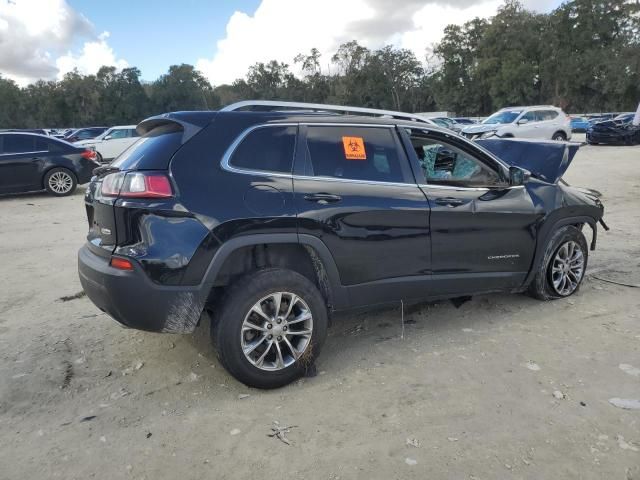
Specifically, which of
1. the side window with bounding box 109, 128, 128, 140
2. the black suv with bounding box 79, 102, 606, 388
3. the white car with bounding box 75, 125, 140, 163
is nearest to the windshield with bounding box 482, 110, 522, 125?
the white car with bounding box 75, 125, 140, 163

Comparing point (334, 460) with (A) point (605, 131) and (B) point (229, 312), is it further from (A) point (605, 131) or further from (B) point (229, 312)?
(A) point (605, 131)

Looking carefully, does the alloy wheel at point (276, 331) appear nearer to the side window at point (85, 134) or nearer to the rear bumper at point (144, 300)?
the rear bumper at point (144, 300)

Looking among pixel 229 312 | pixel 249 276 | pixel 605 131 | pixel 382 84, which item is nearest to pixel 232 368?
pixel 229 312

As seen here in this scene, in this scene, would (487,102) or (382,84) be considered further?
(382,84)

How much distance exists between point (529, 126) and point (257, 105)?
64.8ft

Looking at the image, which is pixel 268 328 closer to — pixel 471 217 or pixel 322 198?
pixel 322 198

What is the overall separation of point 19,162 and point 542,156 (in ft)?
35.1

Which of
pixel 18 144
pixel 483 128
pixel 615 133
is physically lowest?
pixel 615 133

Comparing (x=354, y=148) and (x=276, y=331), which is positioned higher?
(x=354, y=148)

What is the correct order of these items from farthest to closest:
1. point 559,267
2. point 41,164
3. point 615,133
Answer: point 615,133
point 41,164
point 559,267

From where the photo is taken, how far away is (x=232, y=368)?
333 cm

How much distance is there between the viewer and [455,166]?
448 cm

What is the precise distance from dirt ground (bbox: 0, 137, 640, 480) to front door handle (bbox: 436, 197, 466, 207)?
1.06 metres

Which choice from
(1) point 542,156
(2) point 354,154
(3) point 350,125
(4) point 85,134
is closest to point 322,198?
(2) point 354,154
